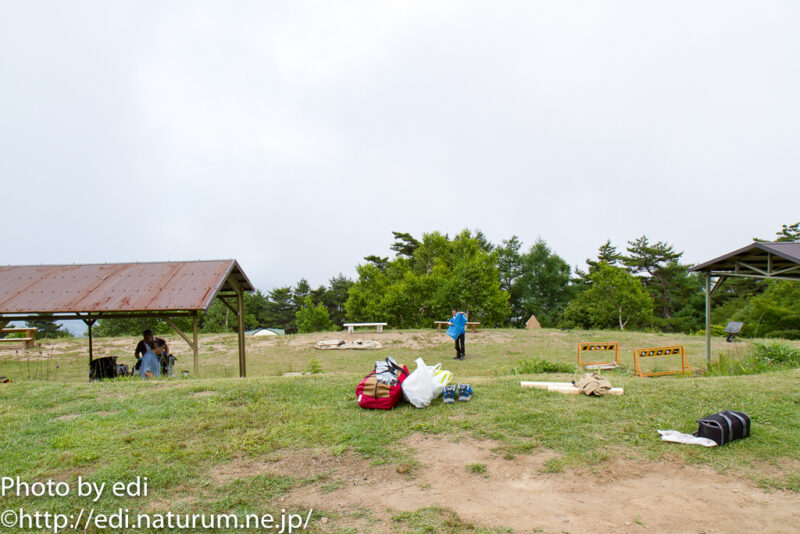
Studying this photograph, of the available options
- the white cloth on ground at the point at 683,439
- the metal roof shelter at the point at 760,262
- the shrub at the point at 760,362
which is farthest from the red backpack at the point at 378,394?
the metal roof shelter at the point at 760,262

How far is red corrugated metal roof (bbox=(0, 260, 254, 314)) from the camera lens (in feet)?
31.2

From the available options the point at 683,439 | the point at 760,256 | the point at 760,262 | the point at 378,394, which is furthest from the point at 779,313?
the point at 378,394

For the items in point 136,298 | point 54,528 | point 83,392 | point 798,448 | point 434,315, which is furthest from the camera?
point 434,315

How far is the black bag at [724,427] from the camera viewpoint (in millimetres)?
4645

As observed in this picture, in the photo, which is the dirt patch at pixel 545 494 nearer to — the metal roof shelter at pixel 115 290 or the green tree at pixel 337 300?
the metal roof shelter at pixel 115 290

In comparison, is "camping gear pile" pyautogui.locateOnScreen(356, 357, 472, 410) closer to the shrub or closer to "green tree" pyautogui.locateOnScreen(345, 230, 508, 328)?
the shrub

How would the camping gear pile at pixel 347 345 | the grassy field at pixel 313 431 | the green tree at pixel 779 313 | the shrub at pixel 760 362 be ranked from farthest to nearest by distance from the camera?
the green tree at pixel 779 313
the camping gear pile at pixel 347 345
the shrub at pixel 760 362
the grassy field at pixel 313 431

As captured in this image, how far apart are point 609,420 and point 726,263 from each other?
→ 953 centimetres

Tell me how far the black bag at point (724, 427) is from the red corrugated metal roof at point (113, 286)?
8391mm

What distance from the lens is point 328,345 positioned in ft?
65.5

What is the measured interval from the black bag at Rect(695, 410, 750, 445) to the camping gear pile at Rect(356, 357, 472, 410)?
8.92ft

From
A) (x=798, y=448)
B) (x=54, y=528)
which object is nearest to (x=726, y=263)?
(x=798, y=448)

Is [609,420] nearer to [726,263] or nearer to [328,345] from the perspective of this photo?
[726,263]

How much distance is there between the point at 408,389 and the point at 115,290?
7.78 meters
